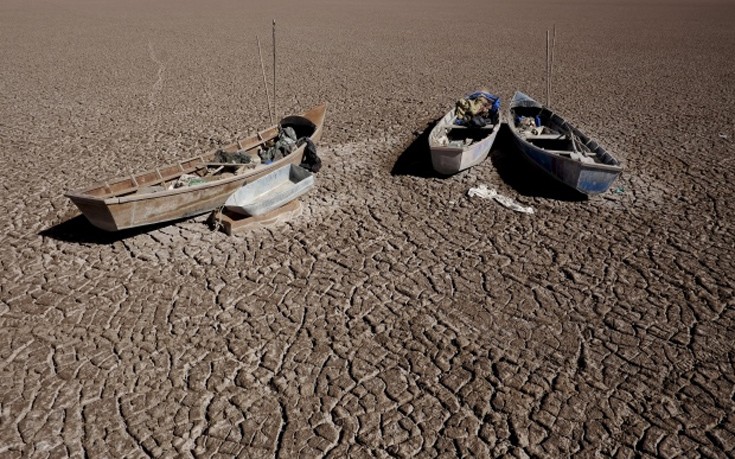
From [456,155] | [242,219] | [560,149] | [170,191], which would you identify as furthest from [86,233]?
[560,149]

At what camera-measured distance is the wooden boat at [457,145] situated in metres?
11.2

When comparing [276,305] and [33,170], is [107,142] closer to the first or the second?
[33,170]

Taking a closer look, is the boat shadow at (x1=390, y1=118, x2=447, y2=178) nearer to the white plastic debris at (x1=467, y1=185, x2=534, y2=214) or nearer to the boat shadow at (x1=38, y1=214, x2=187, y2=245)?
the white plastic debris at (x1=467, y1=185, x2=534, y2=214)

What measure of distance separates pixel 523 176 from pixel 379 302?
5643 millimetres

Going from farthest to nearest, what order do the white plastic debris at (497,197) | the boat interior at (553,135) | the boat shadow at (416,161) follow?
the boat shadow at (416,161), the boat interior at (553,135), the white plastic debris at (497,197)

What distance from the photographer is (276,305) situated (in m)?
7.64

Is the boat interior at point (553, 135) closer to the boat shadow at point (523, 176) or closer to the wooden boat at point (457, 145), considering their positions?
the boat shadow at point (523, 176)

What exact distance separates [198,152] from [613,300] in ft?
32.9

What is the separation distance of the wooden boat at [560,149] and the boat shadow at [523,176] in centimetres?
25

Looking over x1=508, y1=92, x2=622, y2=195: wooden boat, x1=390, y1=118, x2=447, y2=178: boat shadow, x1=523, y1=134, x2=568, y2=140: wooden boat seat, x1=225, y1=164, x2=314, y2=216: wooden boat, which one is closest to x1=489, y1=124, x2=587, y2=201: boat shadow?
x1=508, y1=92, x2=622, y2=195: wooden boat

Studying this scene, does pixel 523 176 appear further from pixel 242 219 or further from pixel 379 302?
pixel 242 219

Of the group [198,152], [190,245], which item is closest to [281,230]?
[190,245]

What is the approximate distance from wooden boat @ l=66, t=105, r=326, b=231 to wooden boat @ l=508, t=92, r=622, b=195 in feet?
16.8

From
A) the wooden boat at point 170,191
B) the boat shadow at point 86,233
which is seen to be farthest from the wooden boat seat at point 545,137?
the boat shadow at point 86,233
